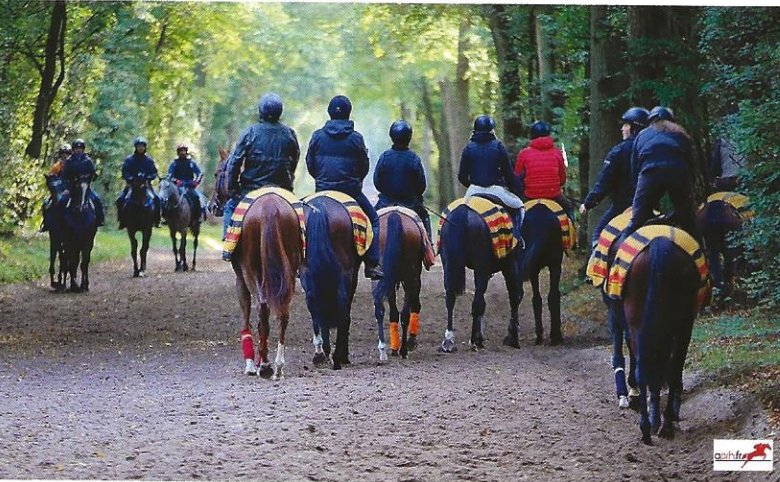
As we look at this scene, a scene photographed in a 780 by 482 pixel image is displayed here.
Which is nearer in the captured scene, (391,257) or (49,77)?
(391,257)

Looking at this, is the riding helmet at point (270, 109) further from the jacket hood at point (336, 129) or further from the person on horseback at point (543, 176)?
the person on horseback at point (543, 176)

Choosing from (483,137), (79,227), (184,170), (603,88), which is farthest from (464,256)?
(184,170)

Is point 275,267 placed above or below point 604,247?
below

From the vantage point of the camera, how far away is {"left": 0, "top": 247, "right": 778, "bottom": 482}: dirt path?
6156 mm

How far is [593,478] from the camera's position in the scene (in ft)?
20.4

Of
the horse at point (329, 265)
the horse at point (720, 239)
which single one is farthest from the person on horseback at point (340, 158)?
the horse at point (720, 239)

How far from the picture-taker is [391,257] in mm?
9539

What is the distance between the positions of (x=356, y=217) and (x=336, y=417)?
2.12 m

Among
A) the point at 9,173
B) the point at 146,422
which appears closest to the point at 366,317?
the point at 9,173

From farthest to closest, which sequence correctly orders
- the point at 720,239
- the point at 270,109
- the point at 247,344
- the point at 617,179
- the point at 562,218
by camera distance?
the point at 562,218
the point at 720,239
the point at 270,109
the point at 247,344
the point at 617,179

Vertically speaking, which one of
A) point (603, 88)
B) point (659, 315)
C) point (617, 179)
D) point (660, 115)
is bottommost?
point (659, 315)

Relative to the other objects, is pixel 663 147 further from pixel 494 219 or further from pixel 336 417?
pixel 494 219

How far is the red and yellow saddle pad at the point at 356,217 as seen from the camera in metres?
8.80

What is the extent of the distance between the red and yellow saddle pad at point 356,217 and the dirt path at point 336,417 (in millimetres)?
856
